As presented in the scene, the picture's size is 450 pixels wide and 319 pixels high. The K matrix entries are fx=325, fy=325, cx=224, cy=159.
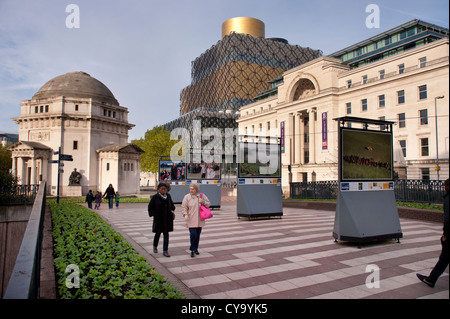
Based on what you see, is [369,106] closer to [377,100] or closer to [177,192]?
[377,100]

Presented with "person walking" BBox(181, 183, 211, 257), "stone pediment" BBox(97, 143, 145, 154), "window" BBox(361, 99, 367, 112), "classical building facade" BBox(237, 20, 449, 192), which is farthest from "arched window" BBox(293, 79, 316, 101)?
"person walking" BBox(181, 183, 211, 257)

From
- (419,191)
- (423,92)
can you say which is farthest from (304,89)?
(419,191)

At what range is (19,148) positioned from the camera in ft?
131

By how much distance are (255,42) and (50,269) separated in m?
98.9

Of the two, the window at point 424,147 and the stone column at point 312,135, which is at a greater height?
the stone column at point 312,135

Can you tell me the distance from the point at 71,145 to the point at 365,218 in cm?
4103

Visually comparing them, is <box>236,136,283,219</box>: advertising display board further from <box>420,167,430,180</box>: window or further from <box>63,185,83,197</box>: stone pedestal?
<box>420,167,430,180</box>: window

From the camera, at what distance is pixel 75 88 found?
144ft

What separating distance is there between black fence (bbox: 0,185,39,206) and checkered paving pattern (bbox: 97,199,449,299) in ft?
31.6

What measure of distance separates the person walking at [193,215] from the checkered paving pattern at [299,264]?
406 mm

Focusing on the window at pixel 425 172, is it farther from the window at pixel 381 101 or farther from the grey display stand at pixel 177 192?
the grey display stand at pixel 177 192

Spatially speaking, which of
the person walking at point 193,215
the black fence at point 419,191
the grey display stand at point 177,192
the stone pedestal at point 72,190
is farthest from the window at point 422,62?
the stone pedestal at point 72,190

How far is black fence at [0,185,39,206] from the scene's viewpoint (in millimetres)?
16953

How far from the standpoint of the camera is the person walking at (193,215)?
796 cm
